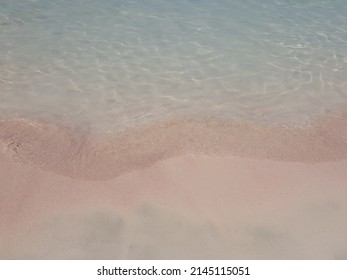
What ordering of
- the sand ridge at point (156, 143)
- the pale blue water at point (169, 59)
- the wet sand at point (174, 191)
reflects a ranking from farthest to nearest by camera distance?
the pale blue water at point (169, 59) → the sand ridge at point (156, 143) → the wet sand at point (174, 191)

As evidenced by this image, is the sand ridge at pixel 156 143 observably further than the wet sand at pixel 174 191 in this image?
Yes

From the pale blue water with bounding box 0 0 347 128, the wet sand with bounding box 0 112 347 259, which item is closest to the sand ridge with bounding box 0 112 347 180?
the wet sand with bounding box 0 112 347 259

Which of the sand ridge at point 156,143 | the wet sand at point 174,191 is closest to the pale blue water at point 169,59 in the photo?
the sand ridge at point 156,143

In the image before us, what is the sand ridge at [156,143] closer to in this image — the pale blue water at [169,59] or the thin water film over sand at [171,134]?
the thin water film over sand at [171,134]

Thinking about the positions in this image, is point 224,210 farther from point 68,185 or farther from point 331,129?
A: point 331,129

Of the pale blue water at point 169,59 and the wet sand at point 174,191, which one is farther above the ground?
the pale blue water at point 169,59

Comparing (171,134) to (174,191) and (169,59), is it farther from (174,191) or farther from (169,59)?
(169,59)

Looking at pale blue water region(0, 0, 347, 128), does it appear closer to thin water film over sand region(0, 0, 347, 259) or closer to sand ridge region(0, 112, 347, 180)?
thin water film over sand region(0, 0, 347, 259)
